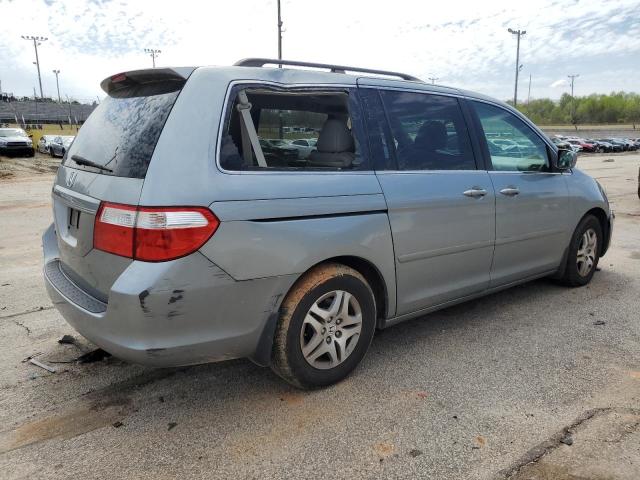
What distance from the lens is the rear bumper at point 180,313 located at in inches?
92.5

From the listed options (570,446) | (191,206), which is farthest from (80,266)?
(570,446)

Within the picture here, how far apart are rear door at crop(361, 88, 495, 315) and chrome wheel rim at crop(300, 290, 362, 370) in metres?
0.42

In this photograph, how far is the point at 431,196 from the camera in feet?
10.9

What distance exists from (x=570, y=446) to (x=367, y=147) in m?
1.93

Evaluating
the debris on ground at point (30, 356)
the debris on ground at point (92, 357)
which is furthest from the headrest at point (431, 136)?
the debris on ground at point (30, 356)

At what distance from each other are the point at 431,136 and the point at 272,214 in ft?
4.96

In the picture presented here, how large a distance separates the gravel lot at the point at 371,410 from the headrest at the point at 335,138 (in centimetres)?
141

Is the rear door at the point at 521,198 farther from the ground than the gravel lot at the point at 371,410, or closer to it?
farther from the ground

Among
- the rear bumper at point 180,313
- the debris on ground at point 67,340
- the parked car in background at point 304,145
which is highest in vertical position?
the parked car in background at point 304,145

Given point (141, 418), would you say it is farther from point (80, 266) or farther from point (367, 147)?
point (367, 147)

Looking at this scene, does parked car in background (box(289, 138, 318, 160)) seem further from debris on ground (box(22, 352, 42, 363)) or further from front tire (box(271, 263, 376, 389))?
debris on ground (box(22, 352, 42, 363))

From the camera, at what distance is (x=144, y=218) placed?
2.34 metres

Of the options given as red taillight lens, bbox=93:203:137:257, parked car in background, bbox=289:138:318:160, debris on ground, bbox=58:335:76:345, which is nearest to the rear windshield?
red taillight lens, bbox=93:203:137:257

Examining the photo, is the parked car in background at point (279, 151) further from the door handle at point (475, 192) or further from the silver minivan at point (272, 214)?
the door handle at point (475, 192)
